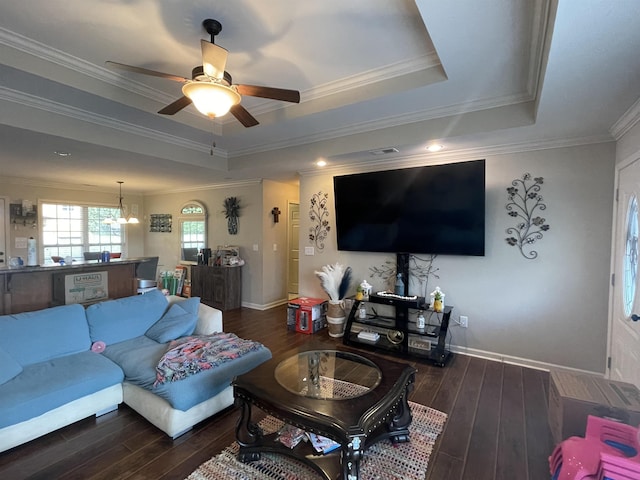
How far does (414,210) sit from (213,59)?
2.72 m

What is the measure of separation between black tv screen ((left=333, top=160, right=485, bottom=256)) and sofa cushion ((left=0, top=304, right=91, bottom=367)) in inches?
122

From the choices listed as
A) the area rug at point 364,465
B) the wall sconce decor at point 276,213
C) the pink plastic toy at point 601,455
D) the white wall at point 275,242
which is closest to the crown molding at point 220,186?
the white wall at point 275,242

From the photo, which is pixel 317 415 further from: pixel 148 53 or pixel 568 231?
pixel 568 231

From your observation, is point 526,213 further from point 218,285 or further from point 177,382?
point 218,285

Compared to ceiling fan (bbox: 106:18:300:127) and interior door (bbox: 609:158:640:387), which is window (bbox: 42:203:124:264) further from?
interior door (bbox: 609:158:640:387)

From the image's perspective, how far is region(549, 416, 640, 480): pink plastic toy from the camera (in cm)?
133

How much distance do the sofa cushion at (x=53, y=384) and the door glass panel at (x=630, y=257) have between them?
407 centimetres

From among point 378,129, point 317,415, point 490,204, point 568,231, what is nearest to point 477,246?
point 490,204

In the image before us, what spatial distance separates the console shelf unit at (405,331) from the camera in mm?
3561

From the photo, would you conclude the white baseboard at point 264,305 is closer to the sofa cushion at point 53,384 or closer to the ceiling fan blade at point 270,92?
the sofa cushion at point 53,384

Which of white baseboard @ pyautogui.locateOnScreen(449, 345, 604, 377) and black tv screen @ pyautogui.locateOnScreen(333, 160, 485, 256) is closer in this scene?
white baseboard @ pyautogui.locateOnScreen(449, 345, 604, 377)

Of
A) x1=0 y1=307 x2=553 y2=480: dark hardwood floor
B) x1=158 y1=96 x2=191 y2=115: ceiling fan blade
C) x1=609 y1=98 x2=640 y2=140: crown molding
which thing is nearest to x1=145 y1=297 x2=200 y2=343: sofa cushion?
x1=0 y1=307 x2=553 y2=480: dark hardwood floor

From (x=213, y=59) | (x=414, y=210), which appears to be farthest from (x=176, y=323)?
(x=414, y=210)

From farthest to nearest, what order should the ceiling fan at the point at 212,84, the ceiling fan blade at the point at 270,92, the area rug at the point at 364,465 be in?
the ceiling fan blade at the point at 270,92 → the ceiling fan at the point at 212,84 → the area rug at the point at 364,465
